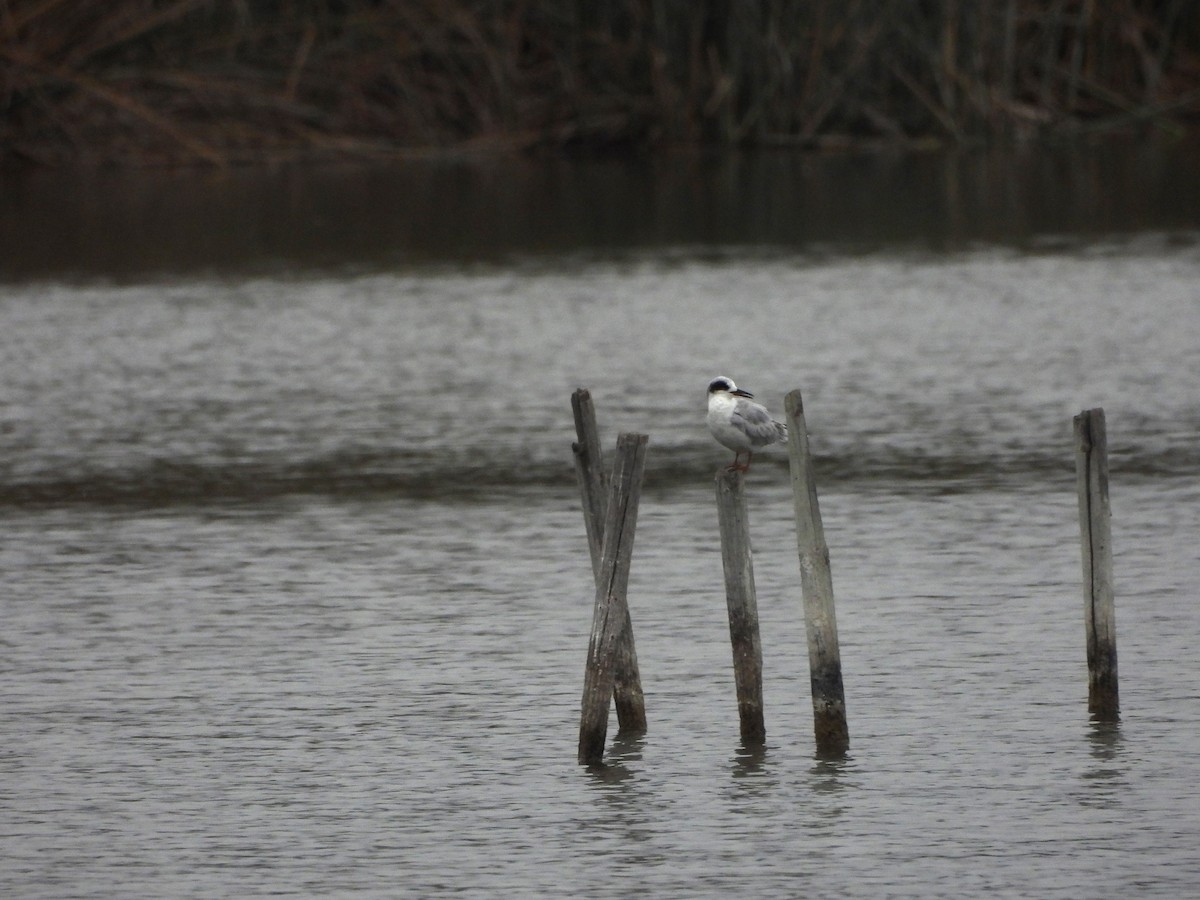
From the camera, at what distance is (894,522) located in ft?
53.3

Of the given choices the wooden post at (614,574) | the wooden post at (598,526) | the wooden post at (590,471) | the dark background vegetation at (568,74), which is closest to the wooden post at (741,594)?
the wooden post at (614,574)

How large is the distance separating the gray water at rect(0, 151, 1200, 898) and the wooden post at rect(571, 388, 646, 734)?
0.25 meters

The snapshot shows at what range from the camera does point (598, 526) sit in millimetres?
11211

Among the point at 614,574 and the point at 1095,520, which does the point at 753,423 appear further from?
the point at 1095,520

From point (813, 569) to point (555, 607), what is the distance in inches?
158

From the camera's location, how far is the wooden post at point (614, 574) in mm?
10398

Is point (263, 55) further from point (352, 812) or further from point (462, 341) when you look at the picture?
point (352, 812)

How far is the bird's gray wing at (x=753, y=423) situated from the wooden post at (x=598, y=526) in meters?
0.99

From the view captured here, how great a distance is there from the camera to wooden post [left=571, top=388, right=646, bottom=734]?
11.0 m

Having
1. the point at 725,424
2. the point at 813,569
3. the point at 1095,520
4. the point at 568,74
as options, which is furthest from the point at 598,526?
the point at 568,74

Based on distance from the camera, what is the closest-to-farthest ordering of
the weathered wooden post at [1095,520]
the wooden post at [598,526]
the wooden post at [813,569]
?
the wooden post at [813,569] → the weathered wooden post at [1095,520] → the wooden post at [598,526]

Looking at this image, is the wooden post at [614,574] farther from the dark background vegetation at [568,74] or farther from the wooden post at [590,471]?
the dark background vegetation at [568,74]

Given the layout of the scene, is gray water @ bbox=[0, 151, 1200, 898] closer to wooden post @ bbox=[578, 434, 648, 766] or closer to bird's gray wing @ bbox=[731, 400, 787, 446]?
wooden post @ bbox=[578, 434, 648, 766]

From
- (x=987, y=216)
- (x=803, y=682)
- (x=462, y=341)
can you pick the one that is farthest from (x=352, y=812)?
(x=987, y=216)
